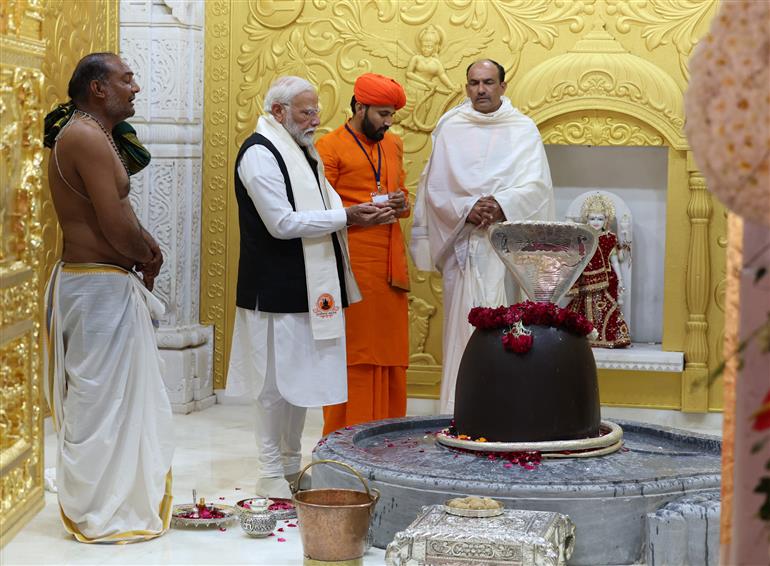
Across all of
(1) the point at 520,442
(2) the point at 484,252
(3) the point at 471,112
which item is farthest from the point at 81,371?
(3) the point at 471,112

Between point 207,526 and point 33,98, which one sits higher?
point 33,98

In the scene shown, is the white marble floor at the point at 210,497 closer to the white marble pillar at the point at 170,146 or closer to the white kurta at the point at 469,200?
the white marble pillar at the point at 170,146

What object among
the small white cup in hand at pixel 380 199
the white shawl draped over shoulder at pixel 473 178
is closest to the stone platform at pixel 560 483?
the small white cup in hand at pixel 380 199

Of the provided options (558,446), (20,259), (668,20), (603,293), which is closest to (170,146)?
(603,293)

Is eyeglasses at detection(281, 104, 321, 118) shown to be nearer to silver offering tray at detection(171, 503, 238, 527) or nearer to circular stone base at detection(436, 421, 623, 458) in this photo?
circular stone base at detection(436, 421, 623, 458)

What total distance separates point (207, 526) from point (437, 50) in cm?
379

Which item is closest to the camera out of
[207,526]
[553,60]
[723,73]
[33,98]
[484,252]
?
[723,73]

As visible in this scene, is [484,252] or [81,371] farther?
[484,252]

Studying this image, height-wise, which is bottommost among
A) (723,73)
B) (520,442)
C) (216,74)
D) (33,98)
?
(520,442)

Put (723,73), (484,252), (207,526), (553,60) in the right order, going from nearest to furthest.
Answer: (723,73) → (207,526) → (484,252) → (553,60)

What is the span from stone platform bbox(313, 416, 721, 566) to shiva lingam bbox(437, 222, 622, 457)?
8cm

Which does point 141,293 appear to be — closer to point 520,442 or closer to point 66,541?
point 66,541

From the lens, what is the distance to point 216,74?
7.76 meters

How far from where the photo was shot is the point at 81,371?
440cm
